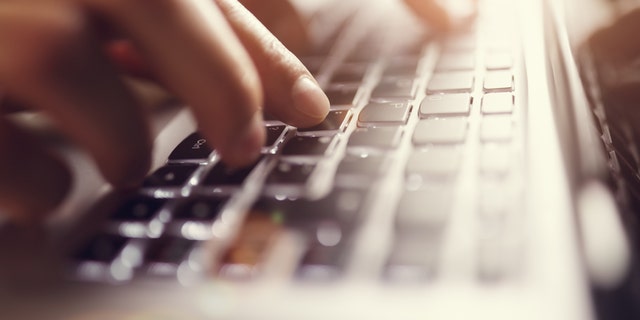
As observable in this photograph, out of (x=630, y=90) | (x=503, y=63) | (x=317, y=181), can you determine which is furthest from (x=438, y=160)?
(x=630, y=90)

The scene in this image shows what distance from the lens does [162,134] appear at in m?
0.60

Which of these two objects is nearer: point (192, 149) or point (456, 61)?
point (192, 149)

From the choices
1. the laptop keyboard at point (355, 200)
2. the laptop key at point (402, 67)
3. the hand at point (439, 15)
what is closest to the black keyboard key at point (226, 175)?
the laptop keyboard at point (355, 200)

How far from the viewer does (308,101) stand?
550mm

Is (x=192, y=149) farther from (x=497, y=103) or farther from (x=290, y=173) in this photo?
(x=497, y=103)

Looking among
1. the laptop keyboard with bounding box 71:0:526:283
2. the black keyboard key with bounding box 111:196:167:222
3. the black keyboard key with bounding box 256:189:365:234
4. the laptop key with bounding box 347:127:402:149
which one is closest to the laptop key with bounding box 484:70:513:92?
the laptop keyboard with bounding box 71:0:526:283

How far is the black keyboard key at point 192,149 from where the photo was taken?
1.82ft

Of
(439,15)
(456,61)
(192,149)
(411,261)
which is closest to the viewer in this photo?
(411,261)

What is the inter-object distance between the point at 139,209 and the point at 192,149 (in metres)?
0.11

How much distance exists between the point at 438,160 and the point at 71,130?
284mm

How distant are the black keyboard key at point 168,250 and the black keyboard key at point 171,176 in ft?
0.27

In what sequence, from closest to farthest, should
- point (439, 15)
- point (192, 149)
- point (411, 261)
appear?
point (411, 261), point (192, 149), point (439, 15)

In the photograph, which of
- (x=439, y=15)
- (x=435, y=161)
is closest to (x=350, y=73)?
(x=439, y=15)

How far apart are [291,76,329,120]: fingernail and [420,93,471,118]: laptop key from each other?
0.30 ft
